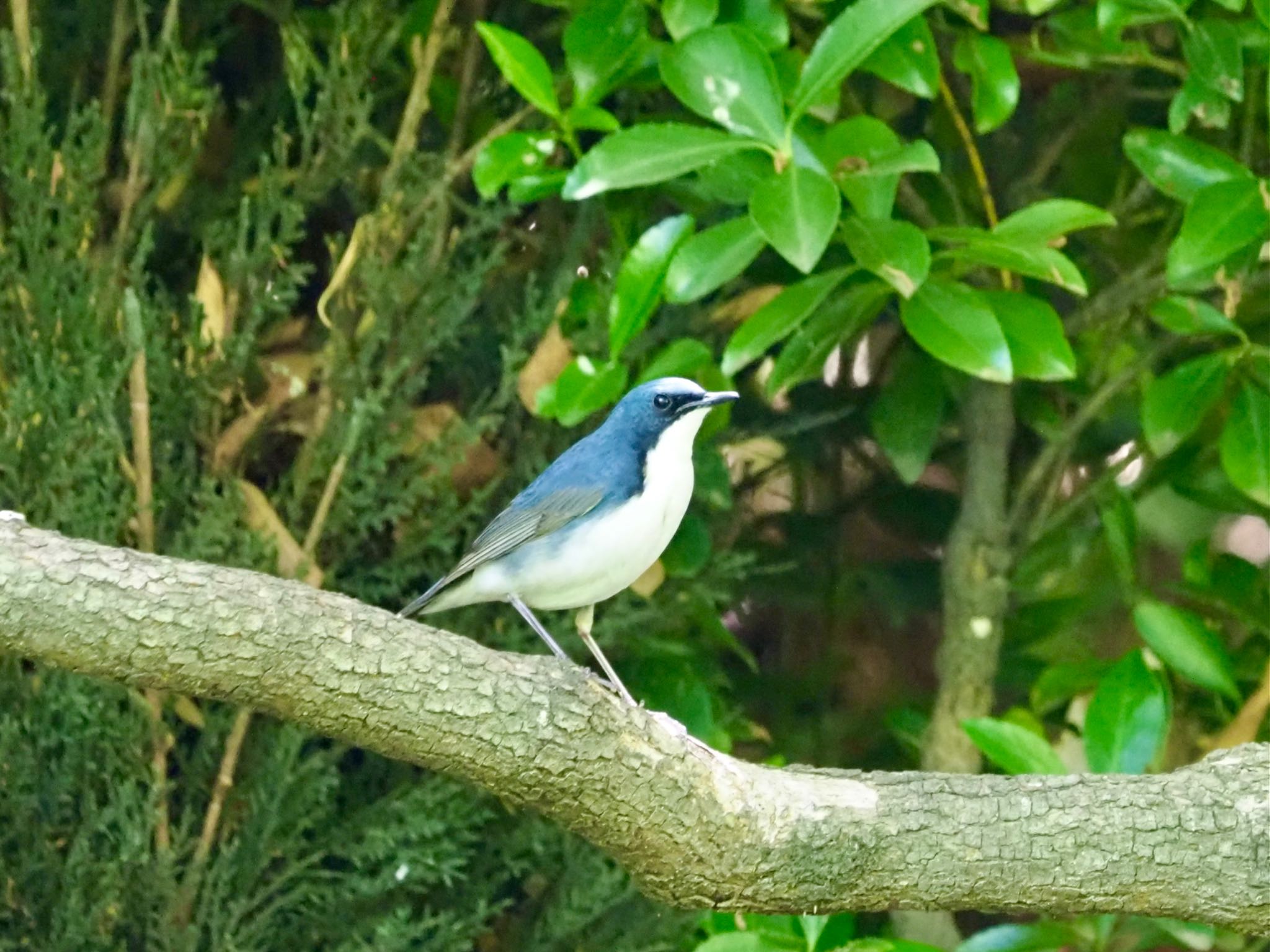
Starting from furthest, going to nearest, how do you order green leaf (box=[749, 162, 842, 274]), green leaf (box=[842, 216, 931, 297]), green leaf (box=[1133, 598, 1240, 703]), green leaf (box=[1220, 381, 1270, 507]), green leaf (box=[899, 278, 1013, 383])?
green leaf (box=[1133, 598, 1240, 703])
green leaf (box=[1220, 381, 1270, 507])
green leaf (box=[899, 278, 1013, 383])
green leaf (box=[842, 216, 931, 297])
green leaf (box=[749, 162, 842, 274])

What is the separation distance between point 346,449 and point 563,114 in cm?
64

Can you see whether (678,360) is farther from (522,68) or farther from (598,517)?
(522,68)

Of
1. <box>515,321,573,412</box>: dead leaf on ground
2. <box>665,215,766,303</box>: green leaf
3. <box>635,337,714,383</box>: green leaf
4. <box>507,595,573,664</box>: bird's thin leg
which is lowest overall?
<box>507,595,573,664</box>: bird's thin leg

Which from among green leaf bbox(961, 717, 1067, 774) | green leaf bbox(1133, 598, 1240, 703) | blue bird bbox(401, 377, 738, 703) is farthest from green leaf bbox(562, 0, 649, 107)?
green leaf bbox(1133, 598, 1240, 703)

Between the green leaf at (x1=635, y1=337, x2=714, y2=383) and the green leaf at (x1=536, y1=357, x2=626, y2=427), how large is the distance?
0.20 ft

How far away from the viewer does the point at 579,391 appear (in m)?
2.38

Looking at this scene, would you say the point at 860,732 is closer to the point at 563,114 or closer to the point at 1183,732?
the point at 1183,732

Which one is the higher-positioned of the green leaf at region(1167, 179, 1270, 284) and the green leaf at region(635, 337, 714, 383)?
the green leaf at region(1167, 179, 1270, 284)

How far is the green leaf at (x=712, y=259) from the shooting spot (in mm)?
2160

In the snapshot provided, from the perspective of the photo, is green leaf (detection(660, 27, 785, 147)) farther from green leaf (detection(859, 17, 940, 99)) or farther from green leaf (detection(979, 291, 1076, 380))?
green leaf (detection(979, 291, 1076, 380))

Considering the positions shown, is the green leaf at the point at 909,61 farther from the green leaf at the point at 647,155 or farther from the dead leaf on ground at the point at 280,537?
the dead leaf on ground at the point at 280,537

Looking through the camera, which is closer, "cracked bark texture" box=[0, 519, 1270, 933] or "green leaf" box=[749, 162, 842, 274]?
"cracked bark texture" box=[0, 519, 1270, 933]

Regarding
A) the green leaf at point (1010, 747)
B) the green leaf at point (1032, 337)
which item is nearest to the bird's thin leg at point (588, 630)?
the green leaf at point (1010, 747)

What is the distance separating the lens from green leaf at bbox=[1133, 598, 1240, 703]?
99.7 inches
